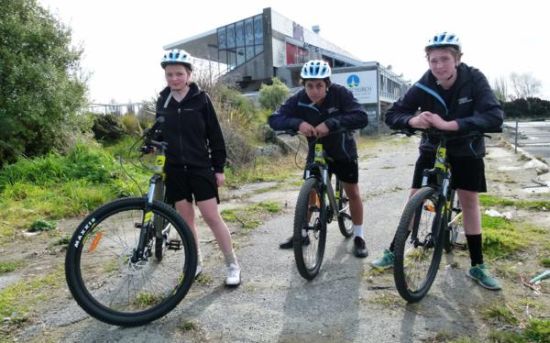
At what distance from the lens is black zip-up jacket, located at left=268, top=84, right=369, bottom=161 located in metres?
4.36

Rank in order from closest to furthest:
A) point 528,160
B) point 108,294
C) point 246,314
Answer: point 246,314 < point 108,294 < point 528,160

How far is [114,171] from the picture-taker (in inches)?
340

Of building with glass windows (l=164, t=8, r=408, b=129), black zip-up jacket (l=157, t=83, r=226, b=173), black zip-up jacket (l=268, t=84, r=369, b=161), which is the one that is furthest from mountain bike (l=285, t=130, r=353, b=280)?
building with glass windows (l=164, t=8, r=408, b=129)

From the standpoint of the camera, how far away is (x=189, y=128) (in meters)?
3.75

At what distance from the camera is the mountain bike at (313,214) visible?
378cm

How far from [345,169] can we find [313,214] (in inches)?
29.8

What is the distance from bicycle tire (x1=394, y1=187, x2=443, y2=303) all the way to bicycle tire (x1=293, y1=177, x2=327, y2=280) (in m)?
0.80

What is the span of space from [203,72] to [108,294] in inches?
419

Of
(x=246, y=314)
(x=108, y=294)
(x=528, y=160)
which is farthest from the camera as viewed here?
(x=528, y=160)

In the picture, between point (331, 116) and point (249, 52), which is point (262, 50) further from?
point (331, 116)

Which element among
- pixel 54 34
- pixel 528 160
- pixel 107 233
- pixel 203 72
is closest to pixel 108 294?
pixel 107 233

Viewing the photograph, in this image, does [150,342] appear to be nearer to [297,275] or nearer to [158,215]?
[158,215]

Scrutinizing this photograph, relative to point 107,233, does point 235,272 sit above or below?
below

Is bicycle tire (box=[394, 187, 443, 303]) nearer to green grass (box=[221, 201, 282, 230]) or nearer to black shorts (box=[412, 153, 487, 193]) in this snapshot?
black shorts (box=[412, 153, 487, 193])
